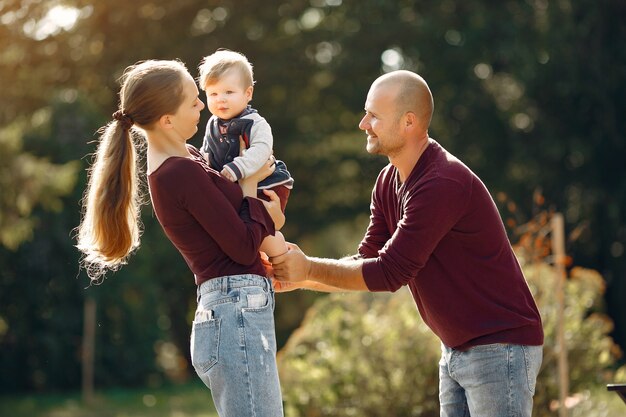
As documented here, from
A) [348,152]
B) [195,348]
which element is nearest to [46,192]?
[195,348]

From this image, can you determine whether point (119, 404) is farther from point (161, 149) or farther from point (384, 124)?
point (161, 149)

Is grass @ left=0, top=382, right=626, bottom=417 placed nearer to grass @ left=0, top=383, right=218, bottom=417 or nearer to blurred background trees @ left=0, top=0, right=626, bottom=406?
grass @ left=0, top=383, right=218, bottom=417

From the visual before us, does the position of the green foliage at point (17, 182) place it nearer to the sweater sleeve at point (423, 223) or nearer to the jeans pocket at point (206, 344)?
the sweater sleeve at point (423, 223)

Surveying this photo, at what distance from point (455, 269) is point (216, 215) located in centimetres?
96

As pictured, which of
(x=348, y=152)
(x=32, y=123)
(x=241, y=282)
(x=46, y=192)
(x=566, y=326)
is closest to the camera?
(x=241, y=282)

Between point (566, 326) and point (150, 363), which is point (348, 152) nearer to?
point (150, 363)

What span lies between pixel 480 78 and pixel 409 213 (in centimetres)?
1650

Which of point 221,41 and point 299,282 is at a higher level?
point 221,41

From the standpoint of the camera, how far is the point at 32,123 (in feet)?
51.9

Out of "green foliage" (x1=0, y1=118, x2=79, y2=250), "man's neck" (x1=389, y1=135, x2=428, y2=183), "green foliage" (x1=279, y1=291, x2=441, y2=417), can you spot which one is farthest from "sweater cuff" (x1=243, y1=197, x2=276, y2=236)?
"green foliage" (x1=0, y1=118, x2=79, y2=250)

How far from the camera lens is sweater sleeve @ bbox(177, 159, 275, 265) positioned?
3354 mm

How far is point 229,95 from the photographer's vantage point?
3.79 m

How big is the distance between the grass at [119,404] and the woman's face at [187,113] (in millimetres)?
9237

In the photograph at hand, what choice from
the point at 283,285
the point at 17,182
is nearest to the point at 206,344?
the point at 283,285
